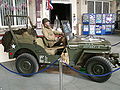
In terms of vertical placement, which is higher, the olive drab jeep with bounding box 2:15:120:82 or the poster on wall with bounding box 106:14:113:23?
the poster on wall with bounding box 106:14:113:23

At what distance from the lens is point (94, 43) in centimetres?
370

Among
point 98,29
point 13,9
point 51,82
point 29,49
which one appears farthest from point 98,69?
point 98,29

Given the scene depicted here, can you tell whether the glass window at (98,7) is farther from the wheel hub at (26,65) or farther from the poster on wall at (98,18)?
the wheel hub at (26,65)

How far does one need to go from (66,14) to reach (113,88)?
10.8 metres

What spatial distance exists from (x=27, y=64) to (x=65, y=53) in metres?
1.09

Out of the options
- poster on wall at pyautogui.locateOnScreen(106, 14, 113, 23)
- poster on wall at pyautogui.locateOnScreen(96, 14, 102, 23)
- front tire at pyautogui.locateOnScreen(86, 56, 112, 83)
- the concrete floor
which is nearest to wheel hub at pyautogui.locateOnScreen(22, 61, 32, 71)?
the concrete floor

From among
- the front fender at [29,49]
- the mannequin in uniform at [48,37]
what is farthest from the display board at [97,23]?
the front fender at [29,49]

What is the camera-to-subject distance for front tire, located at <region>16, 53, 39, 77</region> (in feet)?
13.2

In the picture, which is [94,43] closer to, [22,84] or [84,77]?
[84,77]

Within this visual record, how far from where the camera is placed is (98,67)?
3.59 meters

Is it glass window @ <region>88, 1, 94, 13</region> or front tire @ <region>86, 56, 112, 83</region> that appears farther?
glass window @ <region>88, 1, 94, 13</region>

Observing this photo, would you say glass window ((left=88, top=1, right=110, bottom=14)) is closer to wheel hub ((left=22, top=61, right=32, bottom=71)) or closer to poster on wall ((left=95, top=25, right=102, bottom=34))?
poster on wall ((left=95, top=25, right=102, bottom=34))

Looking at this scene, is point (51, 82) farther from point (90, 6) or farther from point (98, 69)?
point (90, 6)

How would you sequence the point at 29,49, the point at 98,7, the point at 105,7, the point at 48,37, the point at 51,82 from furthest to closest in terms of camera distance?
1. the point at 105,7
2. the point at 98,7
3. the point at 48,37
4. the point at 29,49
5. the point at 51,82
